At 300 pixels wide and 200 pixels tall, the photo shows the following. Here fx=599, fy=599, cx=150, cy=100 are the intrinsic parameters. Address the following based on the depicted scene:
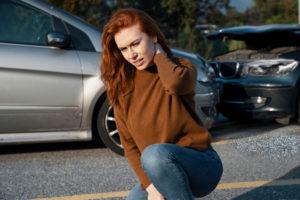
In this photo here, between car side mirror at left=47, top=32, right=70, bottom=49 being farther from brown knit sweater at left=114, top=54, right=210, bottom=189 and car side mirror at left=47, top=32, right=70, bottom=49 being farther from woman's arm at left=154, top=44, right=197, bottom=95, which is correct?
woman's arm at left=154, top=44, right=197, bottom=95

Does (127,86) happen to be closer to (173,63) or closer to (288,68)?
(173,63)

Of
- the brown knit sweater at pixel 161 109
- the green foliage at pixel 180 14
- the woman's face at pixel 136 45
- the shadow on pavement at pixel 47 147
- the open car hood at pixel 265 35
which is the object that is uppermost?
the woman's face at pixel 136 45

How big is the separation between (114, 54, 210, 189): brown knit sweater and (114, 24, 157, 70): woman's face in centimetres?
5

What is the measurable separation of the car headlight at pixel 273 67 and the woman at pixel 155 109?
150 inches

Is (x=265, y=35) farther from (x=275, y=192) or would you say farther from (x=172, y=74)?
(x=172, y=74)

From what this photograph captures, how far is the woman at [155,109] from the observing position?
272 cm

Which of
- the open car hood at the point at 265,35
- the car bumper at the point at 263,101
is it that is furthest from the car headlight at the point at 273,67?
the open car hood at the point at 265,35

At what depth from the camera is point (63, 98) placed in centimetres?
512

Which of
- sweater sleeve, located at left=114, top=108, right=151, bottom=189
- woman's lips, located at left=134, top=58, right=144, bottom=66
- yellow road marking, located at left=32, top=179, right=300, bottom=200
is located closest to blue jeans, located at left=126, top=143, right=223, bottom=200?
sweater sleeve, located at left=114, top=108, right=151, bottom=189

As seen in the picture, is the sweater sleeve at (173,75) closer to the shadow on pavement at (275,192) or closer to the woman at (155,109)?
the woman at (155,109)

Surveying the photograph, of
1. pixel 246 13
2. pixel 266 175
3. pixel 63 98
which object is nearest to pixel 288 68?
pixel 266 175

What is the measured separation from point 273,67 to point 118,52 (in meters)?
4.05

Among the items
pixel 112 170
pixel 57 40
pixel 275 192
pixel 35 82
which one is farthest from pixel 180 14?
pixel 275 192

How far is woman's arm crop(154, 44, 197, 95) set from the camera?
8.87ft
